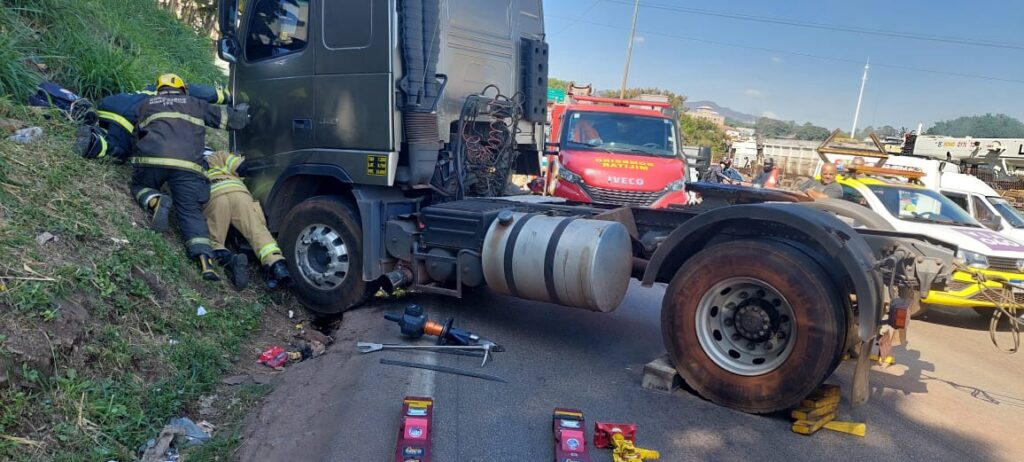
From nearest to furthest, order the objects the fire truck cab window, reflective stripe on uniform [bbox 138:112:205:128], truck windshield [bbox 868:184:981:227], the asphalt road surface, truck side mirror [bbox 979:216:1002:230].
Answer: the asphalt road surface, reflective stripe on uniform [bbox 138:112:205:128], the fire truck cab window, truck windshield [bbox 868:184:981:227], truck side mirror [bbox 979:216:1002:230]

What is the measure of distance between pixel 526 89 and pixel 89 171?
4.03m

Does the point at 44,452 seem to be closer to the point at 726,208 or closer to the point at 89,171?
the point at 89,171

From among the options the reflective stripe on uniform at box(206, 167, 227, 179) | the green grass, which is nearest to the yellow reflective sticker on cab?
the reflective stripe on uniform at box(206, 167, 227, 179)

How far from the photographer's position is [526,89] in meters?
7.09

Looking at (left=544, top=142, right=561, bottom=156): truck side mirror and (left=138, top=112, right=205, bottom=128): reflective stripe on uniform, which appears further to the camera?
(left=544, top=142, right=561, bottom=156): truck side mirror

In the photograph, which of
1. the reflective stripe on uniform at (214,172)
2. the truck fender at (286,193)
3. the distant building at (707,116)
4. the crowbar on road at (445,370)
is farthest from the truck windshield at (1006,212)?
the distant building at (707,116)

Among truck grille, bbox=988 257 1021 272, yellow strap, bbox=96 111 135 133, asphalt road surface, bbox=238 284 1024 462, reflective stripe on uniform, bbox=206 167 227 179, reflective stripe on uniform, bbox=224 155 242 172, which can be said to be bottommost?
asphalt road surface, bbox=238 284 1024 462

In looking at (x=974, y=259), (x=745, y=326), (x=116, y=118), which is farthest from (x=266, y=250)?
(x=974, y=259)

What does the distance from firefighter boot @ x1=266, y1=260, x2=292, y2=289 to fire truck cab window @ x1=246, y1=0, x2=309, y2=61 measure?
191 cm

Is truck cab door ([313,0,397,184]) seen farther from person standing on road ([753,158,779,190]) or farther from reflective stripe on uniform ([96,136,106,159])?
person standing on road ([753,158,779,190])

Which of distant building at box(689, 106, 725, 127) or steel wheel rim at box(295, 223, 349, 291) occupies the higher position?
distant building at box(689, 106, 725, 127)

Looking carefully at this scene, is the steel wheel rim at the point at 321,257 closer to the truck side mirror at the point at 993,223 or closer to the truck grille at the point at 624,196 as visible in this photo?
the truck grille at the point at 624,196

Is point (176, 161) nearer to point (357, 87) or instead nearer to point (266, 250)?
point (266, 250)

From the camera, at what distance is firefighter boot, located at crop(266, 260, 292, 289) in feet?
20.1
